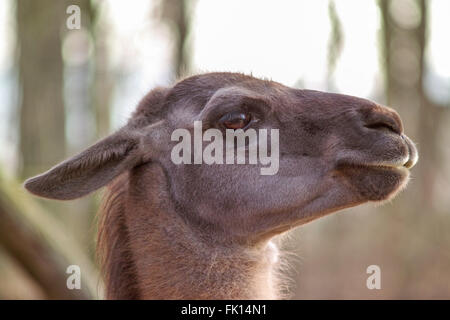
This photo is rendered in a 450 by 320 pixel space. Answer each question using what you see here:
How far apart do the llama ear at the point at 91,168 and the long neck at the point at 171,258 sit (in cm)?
19

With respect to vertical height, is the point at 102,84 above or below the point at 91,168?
above

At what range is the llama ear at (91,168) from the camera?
4.01 metres

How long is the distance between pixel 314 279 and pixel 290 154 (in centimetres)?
1254

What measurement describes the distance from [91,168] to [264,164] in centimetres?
106

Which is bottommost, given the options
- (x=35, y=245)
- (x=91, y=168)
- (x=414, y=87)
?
(x=35, y=245)

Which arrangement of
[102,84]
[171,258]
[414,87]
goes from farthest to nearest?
1. [102,84]
2. [414,87]
3. [171,258]

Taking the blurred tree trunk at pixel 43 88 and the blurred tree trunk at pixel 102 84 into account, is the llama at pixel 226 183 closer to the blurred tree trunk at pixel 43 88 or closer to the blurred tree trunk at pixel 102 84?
the blurred tree trunk at pixel 43 88

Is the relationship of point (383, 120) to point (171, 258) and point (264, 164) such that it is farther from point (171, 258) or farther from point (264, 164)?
point (171, 258)

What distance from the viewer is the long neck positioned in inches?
167

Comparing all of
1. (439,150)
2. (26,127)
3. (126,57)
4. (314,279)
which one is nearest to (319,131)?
(26,127)

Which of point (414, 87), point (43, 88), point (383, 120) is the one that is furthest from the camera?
point (414, 87)

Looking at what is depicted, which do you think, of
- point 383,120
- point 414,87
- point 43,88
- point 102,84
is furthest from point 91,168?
point 102,84

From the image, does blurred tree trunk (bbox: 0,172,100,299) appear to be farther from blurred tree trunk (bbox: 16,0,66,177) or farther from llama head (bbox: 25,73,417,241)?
blurred tree trunk (bbox: 16,0,66,177)

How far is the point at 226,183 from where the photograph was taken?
4.25 metres
